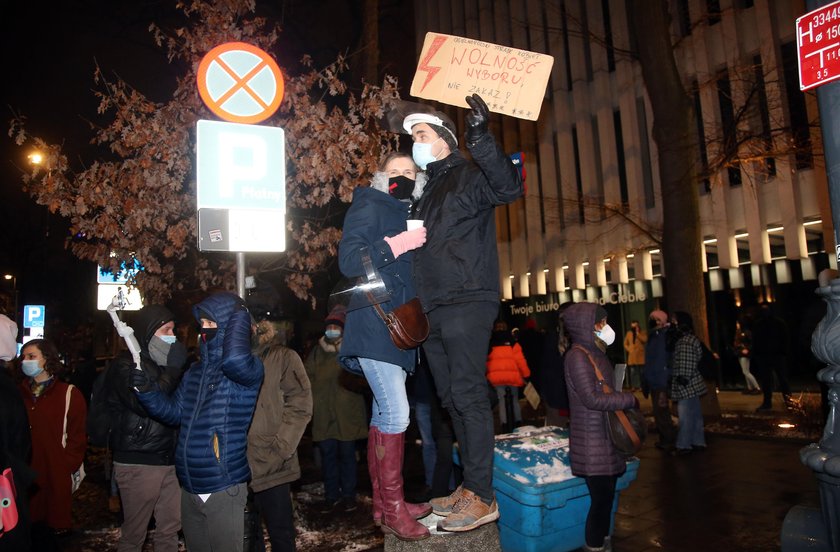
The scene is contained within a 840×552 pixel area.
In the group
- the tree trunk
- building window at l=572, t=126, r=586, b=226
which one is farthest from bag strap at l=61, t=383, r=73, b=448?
building window at l=572, t=126, r=586, b=226

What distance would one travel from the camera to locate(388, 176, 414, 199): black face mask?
3.72 meters

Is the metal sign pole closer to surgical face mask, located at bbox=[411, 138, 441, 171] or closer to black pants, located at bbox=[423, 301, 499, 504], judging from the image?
surgical face mask, located at bbox=[411, 138, 441, 171]

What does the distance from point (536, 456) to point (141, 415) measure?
3080mm

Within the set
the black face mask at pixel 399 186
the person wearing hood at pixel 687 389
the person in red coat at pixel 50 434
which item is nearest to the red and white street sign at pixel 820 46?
the black face mask at pixel 399 186

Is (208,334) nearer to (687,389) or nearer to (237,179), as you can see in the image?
(237,179)

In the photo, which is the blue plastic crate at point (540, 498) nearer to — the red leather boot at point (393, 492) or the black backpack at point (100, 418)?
the red leather boot at point (393, 492)

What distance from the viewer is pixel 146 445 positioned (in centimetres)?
457

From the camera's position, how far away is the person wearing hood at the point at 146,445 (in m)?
4.52

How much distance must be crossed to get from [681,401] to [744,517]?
10.6 ft

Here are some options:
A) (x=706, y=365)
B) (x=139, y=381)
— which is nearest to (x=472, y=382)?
(x=139, y=381)

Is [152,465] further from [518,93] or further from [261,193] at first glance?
[518,93]

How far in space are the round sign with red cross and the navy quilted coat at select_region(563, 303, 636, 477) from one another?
10.7 ft

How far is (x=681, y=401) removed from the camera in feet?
29.3

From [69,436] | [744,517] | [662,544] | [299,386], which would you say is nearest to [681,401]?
[744,517]
